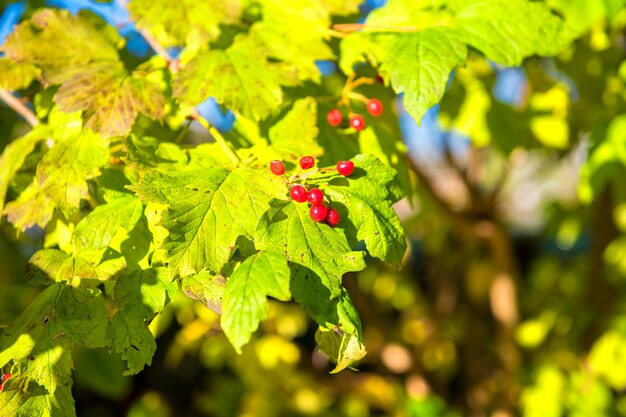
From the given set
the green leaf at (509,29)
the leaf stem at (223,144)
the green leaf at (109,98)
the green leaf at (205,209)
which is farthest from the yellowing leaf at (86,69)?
the green leaf at (509,29)

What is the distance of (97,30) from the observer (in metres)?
1.44

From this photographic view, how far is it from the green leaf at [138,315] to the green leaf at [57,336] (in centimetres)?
4

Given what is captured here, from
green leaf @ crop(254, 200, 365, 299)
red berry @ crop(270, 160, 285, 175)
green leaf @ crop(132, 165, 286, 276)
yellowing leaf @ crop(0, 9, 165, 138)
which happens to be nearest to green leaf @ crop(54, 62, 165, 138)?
yellowing leaf @ crop(0, 9, 165, 138)

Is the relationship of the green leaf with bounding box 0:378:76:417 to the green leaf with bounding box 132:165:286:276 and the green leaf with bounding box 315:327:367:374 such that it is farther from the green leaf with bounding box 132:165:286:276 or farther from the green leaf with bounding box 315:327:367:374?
the green leaf with bounding box 315:327:367:374

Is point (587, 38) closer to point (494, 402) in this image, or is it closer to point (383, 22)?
point (383, 22)

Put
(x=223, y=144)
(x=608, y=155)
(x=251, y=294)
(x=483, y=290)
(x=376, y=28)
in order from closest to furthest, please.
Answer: (x=251, y=294) < (x=223, y=144) < (x=376, y=28) < (x=608, y=155) < (x=483, y=290)

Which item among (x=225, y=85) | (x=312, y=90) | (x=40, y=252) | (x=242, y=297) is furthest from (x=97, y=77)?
(x=242, y=297)

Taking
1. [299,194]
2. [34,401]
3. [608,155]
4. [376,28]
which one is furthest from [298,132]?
[608,155]

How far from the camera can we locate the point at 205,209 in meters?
1.07

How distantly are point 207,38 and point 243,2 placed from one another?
0.23 metres

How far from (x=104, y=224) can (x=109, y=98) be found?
0.30 meters

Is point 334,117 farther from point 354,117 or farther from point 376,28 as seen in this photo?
point 376,28

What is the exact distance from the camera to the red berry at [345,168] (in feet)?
3.67

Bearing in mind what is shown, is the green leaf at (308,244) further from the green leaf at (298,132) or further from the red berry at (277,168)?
the green leaf at (298,132)
